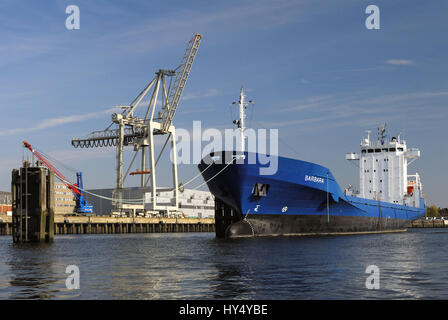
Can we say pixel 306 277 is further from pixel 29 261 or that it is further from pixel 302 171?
pixel 302 171

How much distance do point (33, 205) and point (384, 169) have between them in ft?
143

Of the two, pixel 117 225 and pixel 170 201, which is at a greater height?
pixel 170 201

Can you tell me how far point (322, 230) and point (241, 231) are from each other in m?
9.74

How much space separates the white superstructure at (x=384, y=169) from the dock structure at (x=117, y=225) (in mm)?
33769

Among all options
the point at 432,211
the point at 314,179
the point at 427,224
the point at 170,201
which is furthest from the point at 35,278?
the point at 432,211

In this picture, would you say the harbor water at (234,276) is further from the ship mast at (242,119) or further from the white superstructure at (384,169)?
the white superstructure at (384,169)

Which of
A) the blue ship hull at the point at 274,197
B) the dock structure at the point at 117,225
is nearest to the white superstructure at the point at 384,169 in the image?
the blue ship hull at the point at 274,197

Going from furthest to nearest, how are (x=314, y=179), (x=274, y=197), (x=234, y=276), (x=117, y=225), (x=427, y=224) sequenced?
(x=427, y=224) → (x=117, y=225) → (x=314, y=179) → (x=274, y=197) → (x=234, y=276)

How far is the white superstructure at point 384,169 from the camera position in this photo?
212ft

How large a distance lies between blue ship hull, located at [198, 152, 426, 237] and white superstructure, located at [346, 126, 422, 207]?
18.9 m

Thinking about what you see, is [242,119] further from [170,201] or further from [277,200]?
[170,201]

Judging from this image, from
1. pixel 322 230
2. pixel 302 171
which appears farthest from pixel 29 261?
pixel 322 230

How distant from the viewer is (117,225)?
7719 centimetres

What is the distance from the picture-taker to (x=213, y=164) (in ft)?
129
